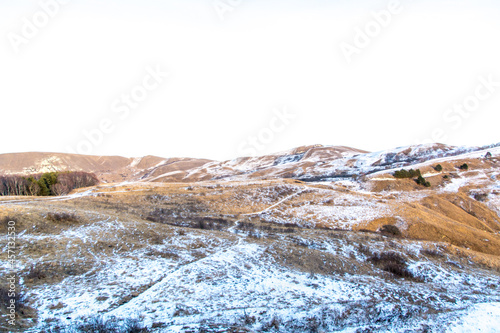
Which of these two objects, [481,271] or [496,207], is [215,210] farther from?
[496,207]

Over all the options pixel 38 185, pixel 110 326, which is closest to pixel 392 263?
pixel 110 326

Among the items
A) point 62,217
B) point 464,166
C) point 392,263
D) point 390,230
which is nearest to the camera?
point 392,263

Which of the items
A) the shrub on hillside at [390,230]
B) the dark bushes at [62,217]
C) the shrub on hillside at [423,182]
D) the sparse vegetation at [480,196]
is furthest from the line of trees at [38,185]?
the sparse vegetation at [480,196]

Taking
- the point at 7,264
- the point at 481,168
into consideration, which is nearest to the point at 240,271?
the point at 7,264

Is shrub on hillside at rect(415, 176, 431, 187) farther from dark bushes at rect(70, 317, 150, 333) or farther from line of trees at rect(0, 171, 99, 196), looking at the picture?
line of trees at rect(0, 171, 99, 196)

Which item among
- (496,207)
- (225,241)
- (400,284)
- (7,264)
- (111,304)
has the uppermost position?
(7,264)

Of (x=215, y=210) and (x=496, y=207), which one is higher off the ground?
(x=215, y=210)

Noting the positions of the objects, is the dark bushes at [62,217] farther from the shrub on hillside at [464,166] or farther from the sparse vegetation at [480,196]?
the shrub on hillside at [464,166]

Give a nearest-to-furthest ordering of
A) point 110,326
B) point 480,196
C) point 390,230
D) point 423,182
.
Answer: point 110,326 < point 390,230 < point 480,196 < point 423,182

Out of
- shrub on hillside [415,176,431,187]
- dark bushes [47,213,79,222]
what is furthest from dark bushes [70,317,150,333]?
shrub on hillside [415,176,431,187]

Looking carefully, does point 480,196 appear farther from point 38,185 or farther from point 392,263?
point 38,185

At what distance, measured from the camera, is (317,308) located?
12375 mm

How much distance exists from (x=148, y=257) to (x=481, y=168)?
95.9m

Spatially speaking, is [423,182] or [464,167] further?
[464,167]
